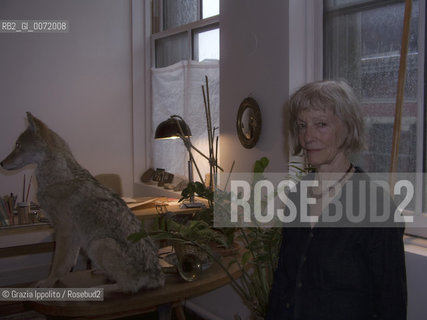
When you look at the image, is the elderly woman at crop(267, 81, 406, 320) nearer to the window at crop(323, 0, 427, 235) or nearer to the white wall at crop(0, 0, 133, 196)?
the window at crop(323, 0, 427, 235)

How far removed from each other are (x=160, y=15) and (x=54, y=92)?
1.44 m

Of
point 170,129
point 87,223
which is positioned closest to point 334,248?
point 87,223

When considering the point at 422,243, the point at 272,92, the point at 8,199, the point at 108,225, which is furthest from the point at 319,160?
the point at 8,199

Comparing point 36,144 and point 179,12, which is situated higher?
point 179,12

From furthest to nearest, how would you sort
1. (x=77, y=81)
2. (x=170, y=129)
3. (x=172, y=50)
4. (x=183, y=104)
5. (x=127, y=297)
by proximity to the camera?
(x=172, y=50)
(x=77, y=81)
(x=183, y=104)
(x=170, y=129)
(x=127, y=297)

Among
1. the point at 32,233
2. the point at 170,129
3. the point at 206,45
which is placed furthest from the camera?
the point at 206,45

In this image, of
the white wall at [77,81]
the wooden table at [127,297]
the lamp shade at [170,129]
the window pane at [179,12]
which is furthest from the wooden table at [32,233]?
the window pane at [179,12]

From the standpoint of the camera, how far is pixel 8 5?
14.4ft

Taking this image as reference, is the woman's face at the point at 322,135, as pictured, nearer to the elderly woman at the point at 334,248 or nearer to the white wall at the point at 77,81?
the elderly woman at the point at 334,248

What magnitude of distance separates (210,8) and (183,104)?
3.12ft

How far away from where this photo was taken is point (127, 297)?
5.72ft

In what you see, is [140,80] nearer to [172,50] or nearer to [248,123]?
[172,50]

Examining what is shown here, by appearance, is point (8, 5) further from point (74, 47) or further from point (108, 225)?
point (108, 225)

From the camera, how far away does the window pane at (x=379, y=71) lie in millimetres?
2328
